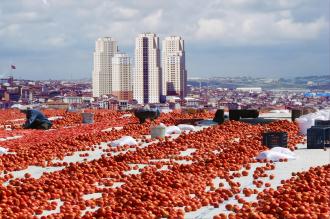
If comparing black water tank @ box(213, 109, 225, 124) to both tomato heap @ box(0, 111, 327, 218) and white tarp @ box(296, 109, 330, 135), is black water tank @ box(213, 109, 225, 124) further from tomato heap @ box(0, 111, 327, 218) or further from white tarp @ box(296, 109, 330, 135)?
tomato heap @ box(0, 111, 327, 218)

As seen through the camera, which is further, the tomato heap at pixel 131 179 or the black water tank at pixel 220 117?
the black water tank at pixel 220 117

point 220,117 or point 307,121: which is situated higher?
point 307,121

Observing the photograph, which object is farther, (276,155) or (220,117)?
(220,117)

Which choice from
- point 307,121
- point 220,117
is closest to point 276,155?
point 307,121

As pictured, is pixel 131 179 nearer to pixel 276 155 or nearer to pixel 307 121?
pixel 276 155

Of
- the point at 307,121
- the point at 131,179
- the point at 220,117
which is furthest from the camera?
the point at 220,117

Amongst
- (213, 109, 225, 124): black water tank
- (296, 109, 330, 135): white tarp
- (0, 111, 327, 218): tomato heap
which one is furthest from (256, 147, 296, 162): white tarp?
(213, 109, 225, 124): black water tank

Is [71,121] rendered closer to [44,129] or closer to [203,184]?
[44,129]

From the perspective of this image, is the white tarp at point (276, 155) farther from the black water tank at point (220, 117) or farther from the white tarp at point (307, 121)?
the black water tank at point (220, 117)

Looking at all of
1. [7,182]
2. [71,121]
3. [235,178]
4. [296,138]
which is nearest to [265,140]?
[296,138]

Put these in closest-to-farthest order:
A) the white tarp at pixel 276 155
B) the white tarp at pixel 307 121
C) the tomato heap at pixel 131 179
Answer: the tomato heap at pixel 131 179 → the white tarp at pixel 276 155 → the white tarp at pixel 307 121

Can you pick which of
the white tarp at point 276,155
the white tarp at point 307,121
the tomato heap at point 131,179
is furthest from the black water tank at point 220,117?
the white tarp at point 276,155
